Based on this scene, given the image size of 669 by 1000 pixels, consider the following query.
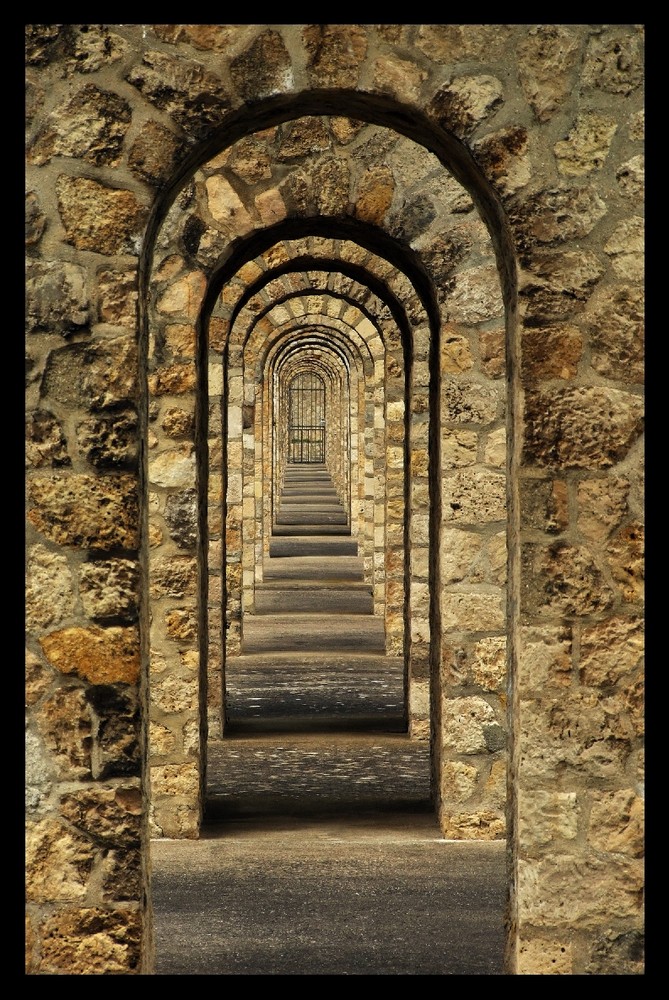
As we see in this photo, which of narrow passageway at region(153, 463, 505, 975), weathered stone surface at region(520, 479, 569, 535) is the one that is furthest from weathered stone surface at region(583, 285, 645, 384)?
narrow passageway at region(153, 463, 505, 975)

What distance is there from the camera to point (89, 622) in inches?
150

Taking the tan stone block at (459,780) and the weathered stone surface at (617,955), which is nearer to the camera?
the weathered stone surface at (617,955)

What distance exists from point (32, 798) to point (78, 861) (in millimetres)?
208

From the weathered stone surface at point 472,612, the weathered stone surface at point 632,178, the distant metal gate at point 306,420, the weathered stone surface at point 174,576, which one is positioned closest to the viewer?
the weathered stone surface at point 632,178

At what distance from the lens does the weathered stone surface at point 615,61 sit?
3.84 m

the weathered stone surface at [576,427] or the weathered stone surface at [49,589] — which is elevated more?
the weathered stone surface at [576,427]

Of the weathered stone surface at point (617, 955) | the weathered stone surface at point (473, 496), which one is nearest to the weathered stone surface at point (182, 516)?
the weathered stone surface at point (473, 496)

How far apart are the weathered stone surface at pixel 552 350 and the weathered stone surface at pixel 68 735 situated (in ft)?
5.01

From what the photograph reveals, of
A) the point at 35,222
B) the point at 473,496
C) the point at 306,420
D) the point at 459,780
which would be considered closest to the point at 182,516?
the point at 473,496

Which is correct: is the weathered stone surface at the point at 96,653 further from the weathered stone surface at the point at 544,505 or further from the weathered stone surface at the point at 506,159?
the weathered stone surface at the point at 506,159

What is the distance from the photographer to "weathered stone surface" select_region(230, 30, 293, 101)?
3795mm

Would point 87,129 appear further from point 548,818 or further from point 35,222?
point 548,818

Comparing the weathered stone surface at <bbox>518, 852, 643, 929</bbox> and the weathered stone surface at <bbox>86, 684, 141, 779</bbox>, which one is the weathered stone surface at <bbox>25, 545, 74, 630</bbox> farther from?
the weathered stone surface at <bbox>518, 852, 643, 929</bbox>

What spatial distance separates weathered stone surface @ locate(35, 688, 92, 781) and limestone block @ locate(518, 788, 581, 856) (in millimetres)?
1193
